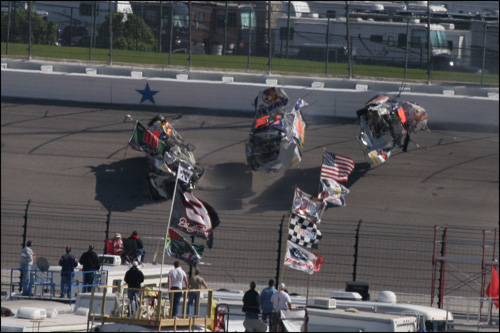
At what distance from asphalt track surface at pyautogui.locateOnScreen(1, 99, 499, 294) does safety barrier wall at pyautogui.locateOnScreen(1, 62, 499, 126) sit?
430mm

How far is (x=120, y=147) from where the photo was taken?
2841 centimetres

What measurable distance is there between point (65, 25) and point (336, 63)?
29.4ft

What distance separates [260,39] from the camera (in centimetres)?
3322

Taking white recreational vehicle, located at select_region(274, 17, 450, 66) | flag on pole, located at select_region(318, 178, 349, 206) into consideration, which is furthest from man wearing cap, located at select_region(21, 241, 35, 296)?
white recreational vehicle, located at select_region(274, 17, 450, 66)

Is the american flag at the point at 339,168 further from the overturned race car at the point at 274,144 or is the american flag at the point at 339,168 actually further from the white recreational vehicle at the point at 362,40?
the white recreational vehicle at the point at 362,40

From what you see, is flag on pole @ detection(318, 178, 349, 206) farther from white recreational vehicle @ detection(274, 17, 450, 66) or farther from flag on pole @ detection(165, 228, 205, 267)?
white recreational vehicle @ detection(274, 17, 450, 66)

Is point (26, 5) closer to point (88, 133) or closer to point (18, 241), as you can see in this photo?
point (88, 133)

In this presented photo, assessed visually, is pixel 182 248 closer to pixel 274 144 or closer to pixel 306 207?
pixel 306 207

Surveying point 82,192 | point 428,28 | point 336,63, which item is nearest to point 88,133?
point 82,192

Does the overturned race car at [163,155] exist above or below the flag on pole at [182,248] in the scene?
above

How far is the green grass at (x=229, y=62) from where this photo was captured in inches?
1300

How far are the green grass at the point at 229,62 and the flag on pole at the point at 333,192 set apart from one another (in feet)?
30.3

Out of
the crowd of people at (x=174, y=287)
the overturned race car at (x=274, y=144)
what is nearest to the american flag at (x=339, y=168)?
the overturned race car at (x=274, y=144)

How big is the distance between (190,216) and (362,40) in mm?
15091
